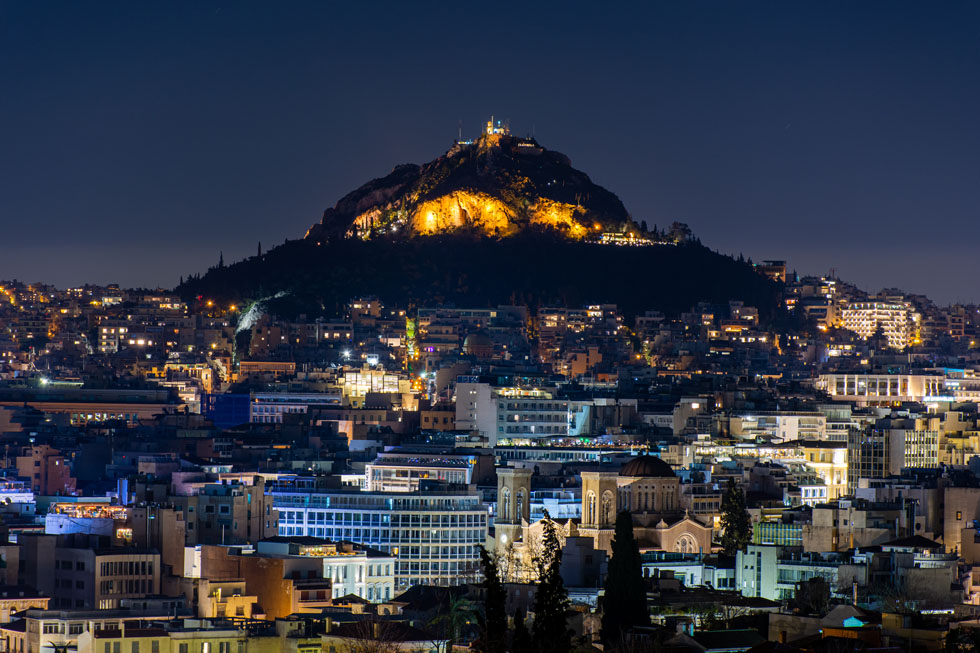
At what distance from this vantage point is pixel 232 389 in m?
145

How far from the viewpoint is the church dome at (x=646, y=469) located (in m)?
74.9

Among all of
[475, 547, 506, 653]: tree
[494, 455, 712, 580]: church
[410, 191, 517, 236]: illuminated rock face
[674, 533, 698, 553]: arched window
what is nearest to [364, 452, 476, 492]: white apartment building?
[494, 455, 712, 580]: church

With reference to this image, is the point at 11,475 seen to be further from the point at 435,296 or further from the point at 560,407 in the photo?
the point at 435,296

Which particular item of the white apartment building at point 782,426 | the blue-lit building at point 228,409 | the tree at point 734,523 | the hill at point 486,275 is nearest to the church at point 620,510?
the tree at point 734,523

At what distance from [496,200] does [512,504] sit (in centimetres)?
11934

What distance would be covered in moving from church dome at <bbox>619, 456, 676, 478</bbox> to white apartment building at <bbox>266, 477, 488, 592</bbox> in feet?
13.9

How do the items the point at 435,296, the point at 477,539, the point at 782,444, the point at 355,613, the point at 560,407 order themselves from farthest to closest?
the point at 435,296 → the point at 560,407 → the point at 782,444 → the point at 477,539 → the point at 355,613

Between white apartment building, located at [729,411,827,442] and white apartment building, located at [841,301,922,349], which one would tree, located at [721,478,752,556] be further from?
white apartment building, located at [841,301,922,349]

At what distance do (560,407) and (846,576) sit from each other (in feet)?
135

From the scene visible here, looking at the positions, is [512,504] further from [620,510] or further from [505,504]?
[620,510]

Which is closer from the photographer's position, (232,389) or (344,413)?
(344,413)

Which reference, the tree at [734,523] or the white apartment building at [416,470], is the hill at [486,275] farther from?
the tree at [734,523]

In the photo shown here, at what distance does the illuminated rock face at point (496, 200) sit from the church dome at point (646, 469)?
11516cm

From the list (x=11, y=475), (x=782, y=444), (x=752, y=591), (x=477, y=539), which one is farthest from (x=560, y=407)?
(x=752, y=591)
